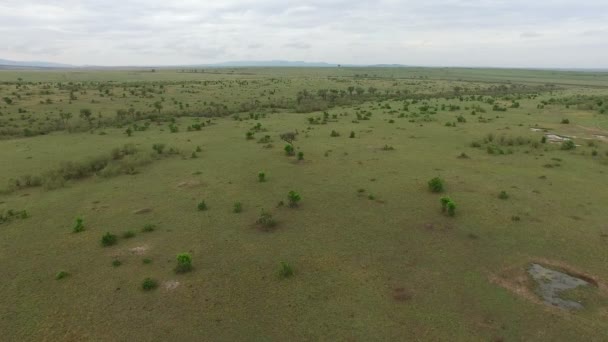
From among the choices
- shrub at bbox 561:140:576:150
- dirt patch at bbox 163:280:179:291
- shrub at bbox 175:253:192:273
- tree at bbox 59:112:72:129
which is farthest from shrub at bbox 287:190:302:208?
tree at bbox 59:112:72:129

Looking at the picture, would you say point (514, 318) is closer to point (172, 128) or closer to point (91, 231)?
point (91, 231)

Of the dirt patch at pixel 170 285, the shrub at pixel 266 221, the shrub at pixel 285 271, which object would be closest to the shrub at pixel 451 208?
the shrub at pixel 266 221

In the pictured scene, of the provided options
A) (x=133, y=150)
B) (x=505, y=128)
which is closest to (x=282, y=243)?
(x=133, y=150)

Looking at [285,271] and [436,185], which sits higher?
[436,185]

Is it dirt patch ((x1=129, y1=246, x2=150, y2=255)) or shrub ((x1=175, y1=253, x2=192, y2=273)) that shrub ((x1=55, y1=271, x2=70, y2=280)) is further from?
shrub ((x1=175, y1=253, x2=192, y2=273))

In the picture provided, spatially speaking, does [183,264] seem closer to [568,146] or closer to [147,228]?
[147,228]

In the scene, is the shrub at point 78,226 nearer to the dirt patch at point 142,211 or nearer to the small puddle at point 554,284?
the dirt patch at point 142,211

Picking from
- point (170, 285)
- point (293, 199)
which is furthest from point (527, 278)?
point (170, 285)
